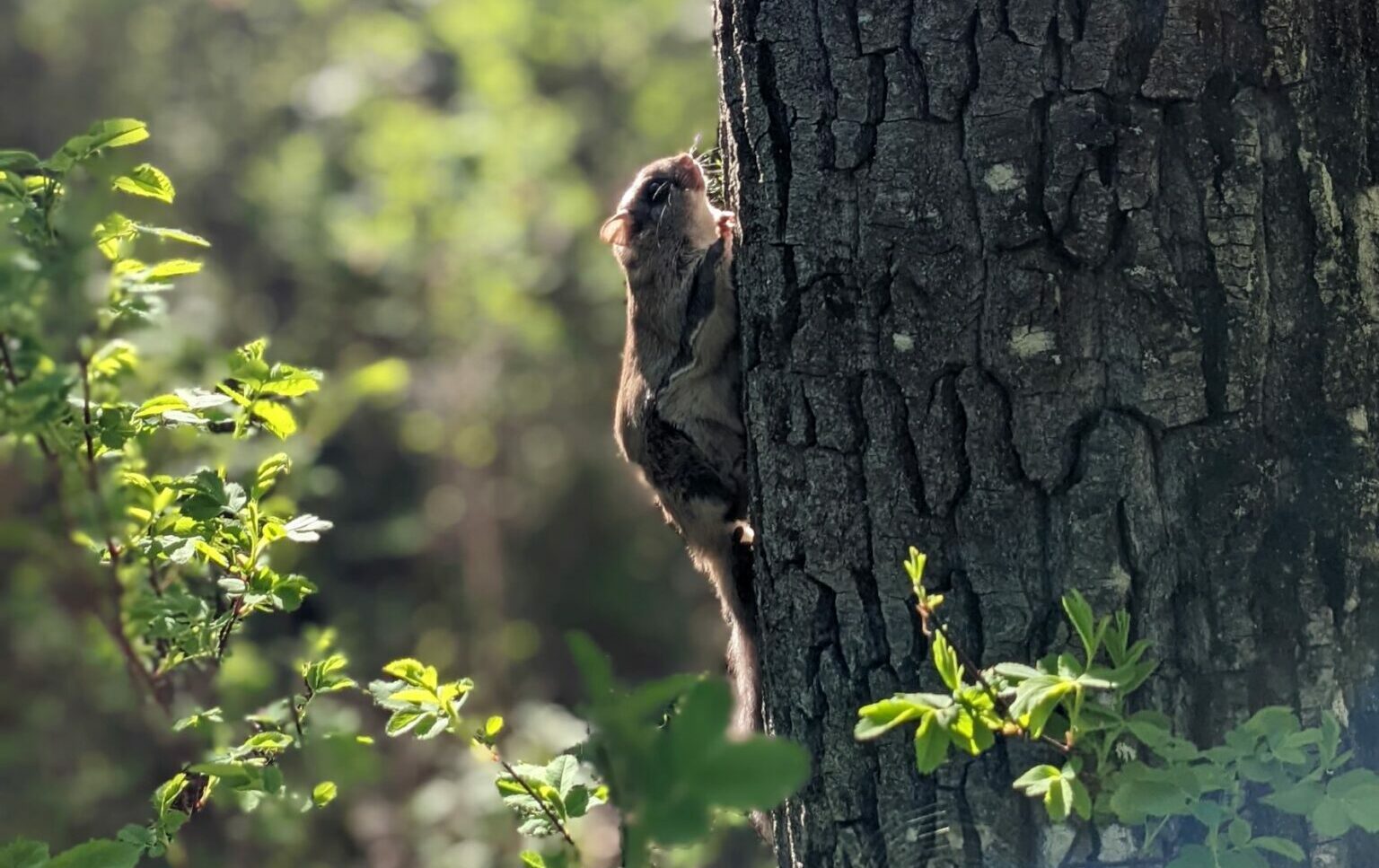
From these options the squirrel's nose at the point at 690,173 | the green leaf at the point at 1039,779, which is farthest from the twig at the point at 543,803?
the squirrel's nose at the point at 690,173

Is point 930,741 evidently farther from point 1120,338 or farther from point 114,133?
point 114,133

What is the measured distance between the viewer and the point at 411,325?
6656 millimetres

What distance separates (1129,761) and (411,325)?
17.5ft

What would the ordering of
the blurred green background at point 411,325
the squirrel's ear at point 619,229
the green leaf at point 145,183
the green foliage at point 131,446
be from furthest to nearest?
the blurred green background at point 411,325, the squirrel's ear at point 619,229, the green leaf at point 145,183, the green foliage at point 131,446

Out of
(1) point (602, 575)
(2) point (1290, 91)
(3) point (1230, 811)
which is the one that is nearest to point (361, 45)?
(1) point (602, 575)

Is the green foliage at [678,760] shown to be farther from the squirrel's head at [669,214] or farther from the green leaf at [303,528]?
the squirrel's head at [669,214]

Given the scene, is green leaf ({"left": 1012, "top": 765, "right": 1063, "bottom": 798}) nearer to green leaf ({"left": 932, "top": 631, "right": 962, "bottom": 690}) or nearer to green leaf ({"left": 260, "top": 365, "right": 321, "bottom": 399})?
green leaf ({"left": 932, "top": 631, "right": 962, "bottom": 690})

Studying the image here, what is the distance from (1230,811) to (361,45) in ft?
20.1

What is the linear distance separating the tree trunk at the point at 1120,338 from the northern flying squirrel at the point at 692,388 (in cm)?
73

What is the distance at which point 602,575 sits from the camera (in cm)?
800

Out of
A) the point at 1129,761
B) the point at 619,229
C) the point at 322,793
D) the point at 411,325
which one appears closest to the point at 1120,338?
the point at 1129,761

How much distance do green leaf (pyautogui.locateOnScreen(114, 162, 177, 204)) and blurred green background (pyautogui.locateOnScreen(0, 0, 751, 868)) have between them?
2397mm

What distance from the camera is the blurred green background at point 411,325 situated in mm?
5816

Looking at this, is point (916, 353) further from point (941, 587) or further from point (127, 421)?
point (127, 421)
